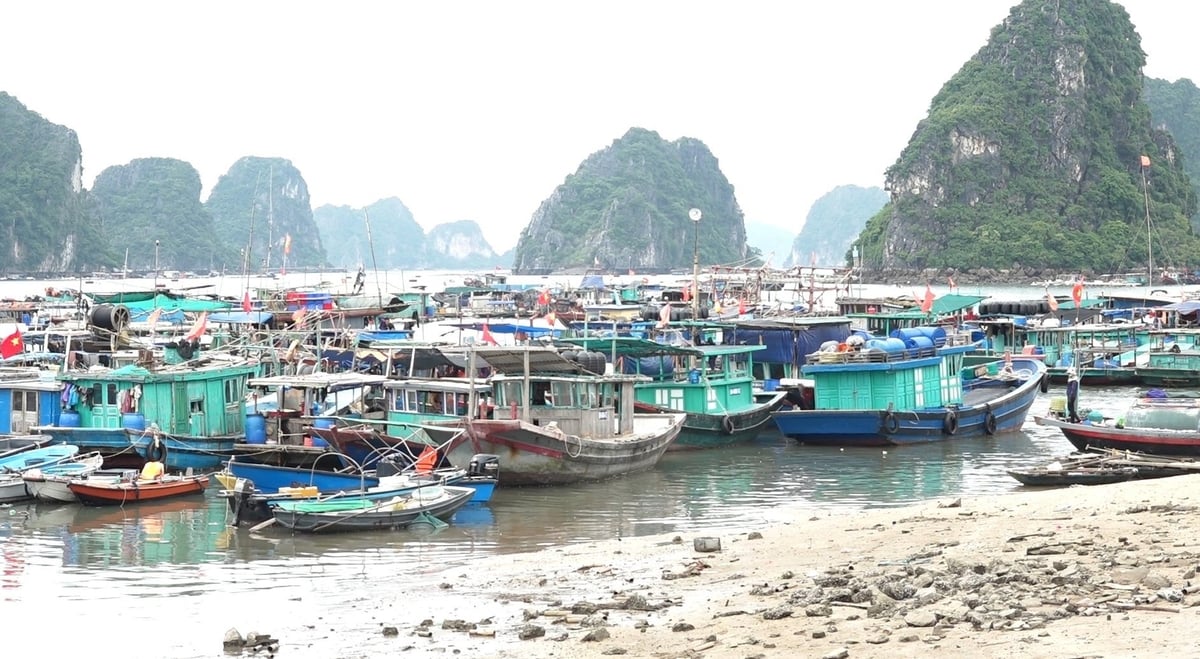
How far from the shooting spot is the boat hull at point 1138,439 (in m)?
24.4

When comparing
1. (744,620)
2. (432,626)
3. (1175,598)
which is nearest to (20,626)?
(432,626)

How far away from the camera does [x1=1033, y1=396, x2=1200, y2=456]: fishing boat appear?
2445cm

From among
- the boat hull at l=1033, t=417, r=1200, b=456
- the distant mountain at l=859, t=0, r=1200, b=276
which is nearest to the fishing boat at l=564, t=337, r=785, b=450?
the boat hull at l=1033, t=417, r=1200, b=456

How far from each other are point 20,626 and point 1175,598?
11.5 metres

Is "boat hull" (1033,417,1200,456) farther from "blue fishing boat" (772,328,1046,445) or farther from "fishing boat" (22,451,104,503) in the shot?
"fishing boat" (22,451,104,503)

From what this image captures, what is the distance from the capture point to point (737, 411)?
31.7 metres

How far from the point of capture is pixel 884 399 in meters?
31.2

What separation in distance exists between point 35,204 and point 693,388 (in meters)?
181

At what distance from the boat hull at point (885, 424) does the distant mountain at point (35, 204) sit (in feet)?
590

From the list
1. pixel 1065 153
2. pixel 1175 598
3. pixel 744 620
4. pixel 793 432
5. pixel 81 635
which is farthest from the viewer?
pixel 1065 153

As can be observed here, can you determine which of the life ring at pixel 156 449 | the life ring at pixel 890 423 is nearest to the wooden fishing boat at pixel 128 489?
the life ring at pixel 156 449

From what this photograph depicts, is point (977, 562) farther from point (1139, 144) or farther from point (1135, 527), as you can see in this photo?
Result: point (1139, 144)

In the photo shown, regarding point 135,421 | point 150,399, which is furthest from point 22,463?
point 150,399

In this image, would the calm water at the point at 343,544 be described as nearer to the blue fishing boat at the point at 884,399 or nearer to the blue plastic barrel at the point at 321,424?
the blue fishing boat at the point at 884,399
